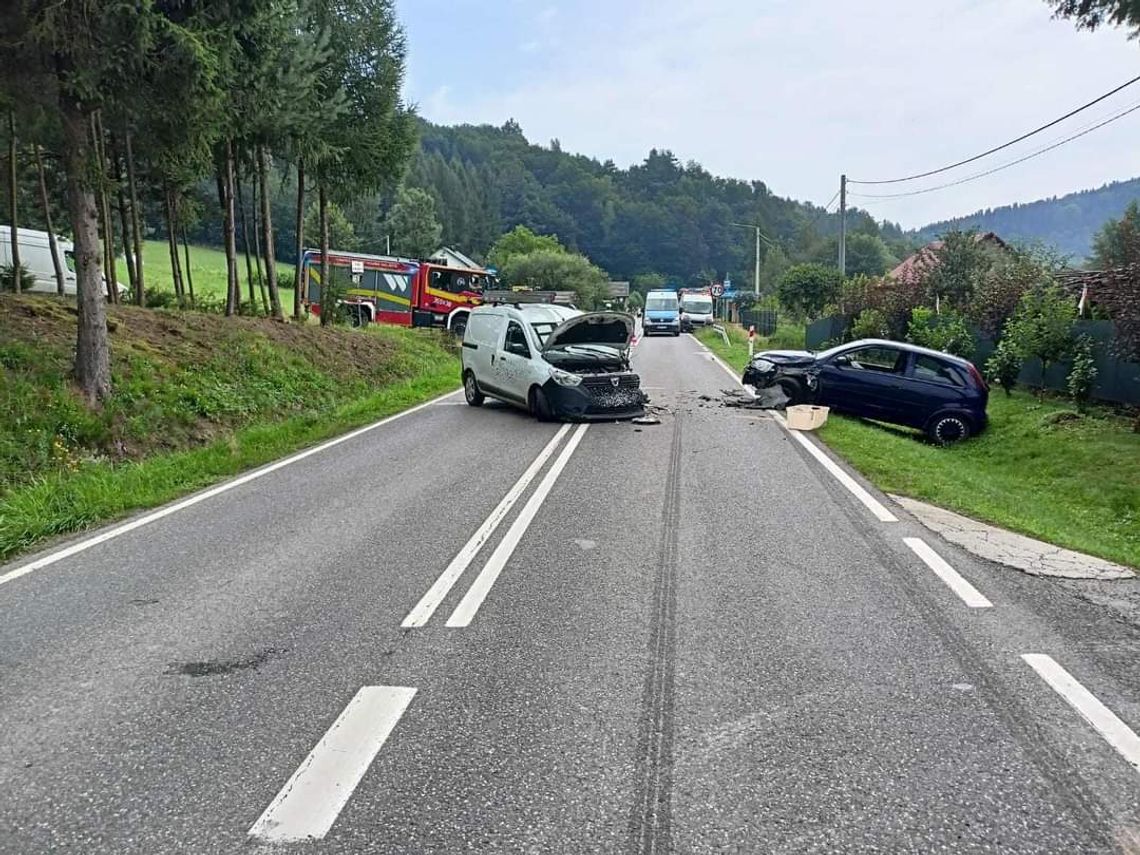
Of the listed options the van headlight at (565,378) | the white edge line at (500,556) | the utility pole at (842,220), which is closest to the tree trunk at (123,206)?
the van headlight at (565,378)

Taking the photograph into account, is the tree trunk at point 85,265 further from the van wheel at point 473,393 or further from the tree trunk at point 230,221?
the tree trunk at point 230,221

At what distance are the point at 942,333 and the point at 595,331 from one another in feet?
36.1

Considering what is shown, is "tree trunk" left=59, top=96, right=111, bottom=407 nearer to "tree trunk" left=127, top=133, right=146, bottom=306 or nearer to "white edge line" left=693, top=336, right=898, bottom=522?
"tree trunk" left=127, top=133, right=146, bottom=306

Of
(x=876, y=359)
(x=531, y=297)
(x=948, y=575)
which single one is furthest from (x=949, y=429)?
(x=531, y=297)

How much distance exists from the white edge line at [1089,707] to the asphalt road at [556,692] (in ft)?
0.06

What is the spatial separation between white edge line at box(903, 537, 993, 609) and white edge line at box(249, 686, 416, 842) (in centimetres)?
368

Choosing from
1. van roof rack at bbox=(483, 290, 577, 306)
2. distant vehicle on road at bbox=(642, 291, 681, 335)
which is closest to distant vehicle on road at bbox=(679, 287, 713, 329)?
distant vehicle on road at bbox=(642, 291, 681, 335)

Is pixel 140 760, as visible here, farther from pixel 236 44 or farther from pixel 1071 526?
pixel 236 44

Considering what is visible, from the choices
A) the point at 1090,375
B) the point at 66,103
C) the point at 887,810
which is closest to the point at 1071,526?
the point at 1090,375

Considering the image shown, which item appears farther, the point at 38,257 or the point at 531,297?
the point at 531,297

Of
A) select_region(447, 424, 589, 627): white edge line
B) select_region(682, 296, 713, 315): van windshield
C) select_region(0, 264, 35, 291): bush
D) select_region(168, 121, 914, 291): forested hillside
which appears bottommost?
select_region(447, 424, 589, 627): white edge line

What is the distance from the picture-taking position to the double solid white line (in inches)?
201

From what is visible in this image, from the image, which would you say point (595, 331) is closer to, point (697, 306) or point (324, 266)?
point (324, 266)

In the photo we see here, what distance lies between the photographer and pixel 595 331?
1484cm
